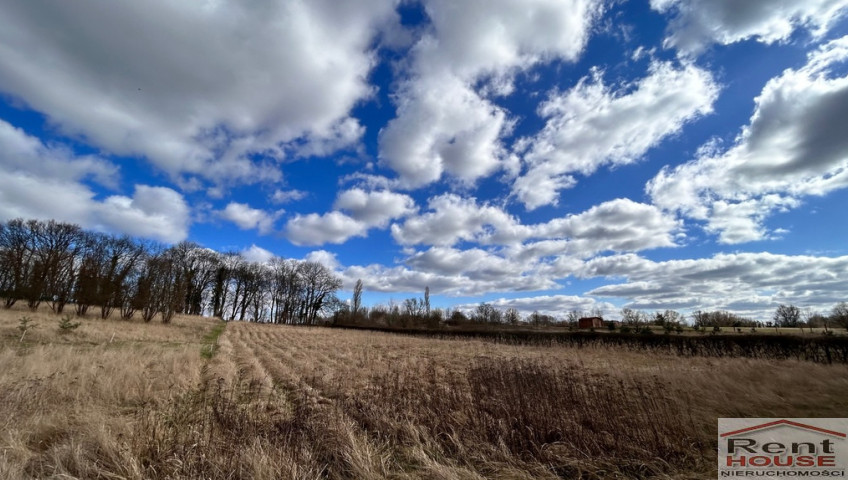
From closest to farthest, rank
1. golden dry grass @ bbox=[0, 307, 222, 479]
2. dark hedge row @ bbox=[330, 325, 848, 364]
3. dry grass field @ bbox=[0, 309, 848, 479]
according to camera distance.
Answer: golden dry grass @ bbox=[0, 307, 222, 479]
dry grass field @ bbox=[0, 309, 848, 479]
dark hedge row @ bbox=[330, 325, 848, 364]

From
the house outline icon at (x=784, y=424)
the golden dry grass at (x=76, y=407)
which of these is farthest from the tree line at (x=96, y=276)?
the house outline icon at (x=784, y=424)

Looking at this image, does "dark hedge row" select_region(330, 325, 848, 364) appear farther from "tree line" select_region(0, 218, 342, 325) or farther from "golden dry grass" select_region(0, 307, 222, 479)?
"tree line" select_region(0, 218, 342, 325)

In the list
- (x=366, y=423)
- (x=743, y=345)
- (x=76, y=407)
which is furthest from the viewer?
(x=743, y=345)

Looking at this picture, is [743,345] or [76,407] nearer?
[76,407]

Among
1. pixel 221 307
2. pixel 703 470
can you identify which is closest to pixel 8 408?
pixel 703 470

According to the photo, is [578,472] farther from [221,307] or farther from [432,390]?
[221,307]

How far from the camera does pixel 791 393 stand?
356 inches

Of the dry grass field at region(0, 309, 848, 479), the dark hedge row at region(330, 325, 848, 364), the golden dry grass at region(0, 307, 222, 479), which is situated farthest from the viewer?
the dark hedge row at region(330, 325, 848, 364)

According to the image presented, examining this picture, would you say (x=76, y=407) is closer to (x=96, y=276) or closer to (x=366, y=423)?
(x=366, y=423)

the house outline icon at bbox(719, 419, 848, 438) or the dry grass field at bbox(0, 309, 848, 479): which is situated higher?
the house outline icon at bbox(719, 419, 848, 438)

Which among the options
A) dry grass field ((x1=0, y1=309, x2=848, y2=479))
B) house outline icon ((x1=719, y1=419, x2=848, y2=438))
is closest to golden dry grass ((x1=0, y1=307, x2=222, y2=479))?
dry grass field ((x1=0, y1=309, x2=848, y2=479))

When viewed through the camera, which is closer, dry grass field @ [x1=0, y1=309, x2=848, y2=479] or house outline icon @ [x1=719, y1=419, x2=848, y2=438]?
dry grass field @ [x1=0, y1=309, x2=848, y2=479]

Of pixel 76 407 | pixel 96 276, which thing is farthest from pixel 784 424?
pixel 96 276

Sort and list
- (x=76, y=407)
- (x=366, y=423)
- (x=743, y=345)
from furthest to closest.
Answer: (x=743, y=345)
(x=366, y=423)
(x=76, y=407)
